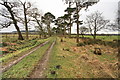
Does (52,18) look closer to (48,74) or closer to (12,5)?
(12,5)

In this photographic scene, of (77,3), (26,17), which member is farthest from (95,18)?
(26,17)

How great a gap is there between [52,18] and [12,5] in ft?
Result: 74.7

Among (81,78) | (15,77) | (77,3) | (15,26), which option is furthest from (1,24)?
(81,78)

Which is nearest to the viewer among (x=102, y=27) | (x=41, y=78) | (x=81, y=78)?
(x=41, y=78)

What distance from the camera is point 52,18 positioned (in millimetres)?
41594

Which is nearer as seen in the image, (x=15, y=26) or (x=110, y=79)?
(x=110, y=79)

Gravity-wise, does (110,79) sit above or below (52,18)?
below

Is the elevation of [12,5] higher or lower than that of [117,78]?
higher

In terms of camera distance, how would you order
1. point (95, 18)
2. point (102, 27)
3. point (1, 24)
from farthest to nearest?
point (95, 18) → point (102, 27) → point (1, 24)

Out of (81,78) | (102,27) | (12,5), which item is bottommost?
(81,78)

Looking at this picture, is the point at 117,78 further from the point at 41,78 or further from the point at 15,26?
the point at 15,26

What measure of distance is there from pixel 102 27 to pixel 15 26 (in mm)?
27487

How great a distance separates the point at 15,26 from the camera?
2211 centimetres

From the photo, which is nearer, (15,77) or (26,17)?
(15,77)
